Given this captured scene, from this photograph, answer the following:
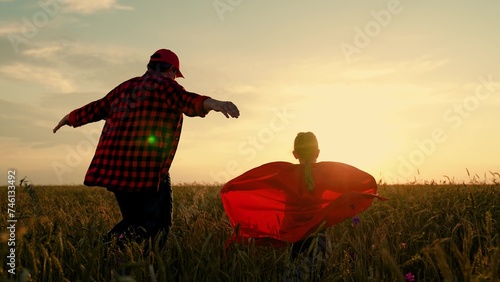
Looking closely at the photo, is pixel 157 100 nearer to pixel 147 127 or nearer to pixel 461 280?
pixel 147 127

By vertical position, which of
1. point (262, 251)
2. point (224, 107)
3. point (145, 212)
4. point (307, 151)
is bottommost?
point (262, 251)

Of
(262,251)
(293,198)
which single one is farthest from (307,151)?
(262,251)

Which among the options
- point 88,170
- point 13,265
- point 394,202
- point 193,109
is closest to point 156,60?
point 193,109

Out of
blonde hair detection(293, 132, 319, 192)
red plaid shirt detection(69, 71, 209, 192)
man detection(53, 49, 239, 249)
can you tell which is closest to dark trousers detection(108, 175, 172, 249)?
man detection(53, 49, 239, 249)

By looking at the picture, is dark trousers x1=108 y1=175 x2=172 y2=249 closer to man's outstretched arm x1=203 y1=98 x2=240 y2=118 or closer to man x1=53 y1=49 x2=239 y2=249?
man x1=53 y1=49 x2=239 y2=249

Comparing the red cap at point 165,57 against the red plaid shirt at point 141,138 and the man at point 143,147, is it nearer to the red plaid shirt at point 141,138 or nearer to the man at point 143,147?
the man at point 143,147

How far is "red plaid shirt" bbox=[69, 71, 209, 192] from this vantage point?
4.59m

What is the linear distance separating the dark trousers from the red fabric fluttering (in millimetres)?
633

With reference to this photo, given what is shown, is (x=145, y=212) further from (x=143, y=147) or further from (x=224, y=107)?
(x=224, y=107)

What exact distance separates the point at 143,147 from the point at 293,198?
1.48m

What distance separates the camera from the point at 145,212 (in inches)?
186

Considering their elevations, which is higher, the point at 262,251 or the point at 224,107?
the point at 224,107

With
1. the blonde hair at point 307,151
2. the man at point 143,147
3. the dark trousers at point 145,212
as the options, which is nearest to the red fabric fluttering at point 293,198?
the blonde hair at point 307,151

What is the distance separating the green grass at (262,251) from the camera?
2.23m
